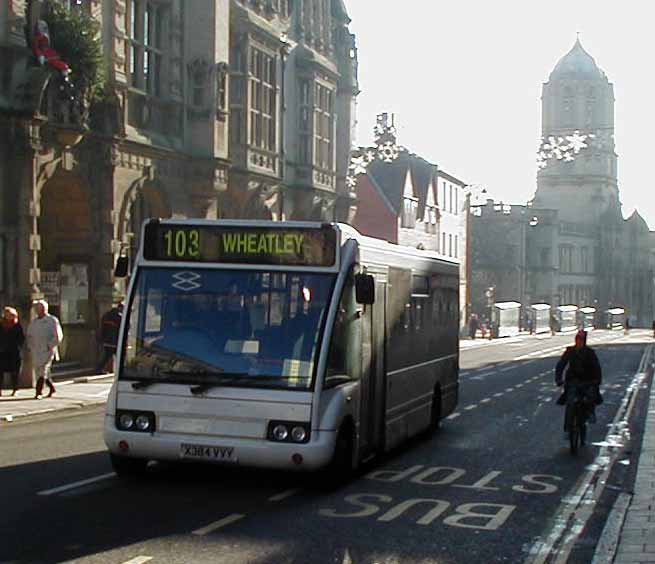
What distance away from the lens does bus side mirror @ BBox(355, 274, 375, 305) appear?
12.4 meters

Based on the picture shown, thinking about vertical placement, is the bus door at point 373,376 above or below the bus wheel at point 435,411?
above

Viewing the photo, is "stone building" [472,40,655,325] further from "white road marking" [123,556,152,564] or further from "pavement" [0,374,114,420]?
"white road marking" [123,556,152,564]

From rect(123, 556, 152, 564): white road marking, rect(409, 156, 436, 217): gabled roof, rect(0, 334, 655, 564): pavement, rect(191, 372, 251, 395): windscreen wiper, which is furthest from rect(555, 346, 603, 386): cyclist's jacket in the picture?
rect(409, 156, 436, 217): gabled roof

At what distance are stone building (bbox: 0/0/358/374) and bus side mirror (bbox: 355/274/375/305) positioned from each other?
16.0m

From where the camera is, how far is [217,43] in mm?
36688

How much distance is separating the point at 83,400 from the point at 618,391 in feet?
48.5

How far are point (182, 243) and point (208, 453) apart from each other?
2.27 meters

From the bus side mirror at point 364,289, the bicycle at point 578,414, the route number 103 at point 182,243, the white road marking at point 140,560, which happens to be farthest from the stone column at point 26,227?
the white road marking at point 140,560

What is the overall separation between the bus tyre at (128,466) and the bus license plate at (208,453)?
35.8 inches

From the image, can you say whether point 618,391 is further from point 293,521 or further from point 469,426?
point 293,521

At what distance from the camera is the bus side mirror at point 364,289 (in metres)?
12.4

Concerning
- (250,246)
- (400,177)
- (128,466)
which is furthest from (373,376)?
(400,177)

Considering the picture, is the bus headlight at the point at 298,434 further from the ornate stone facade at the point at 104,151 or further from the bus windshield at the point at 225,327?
the ornate stone facade at the point at 104,151

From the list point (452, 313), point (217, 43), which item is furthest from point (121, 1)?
point (452, 313)
